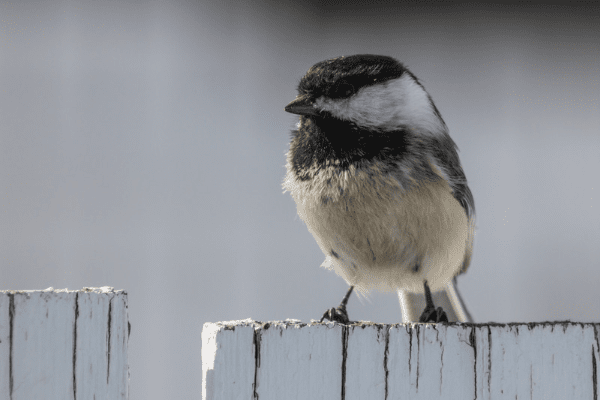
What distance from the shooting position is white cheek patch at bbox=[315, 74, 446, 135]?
1.96 metres

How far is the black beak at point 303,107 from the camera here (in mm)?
1929

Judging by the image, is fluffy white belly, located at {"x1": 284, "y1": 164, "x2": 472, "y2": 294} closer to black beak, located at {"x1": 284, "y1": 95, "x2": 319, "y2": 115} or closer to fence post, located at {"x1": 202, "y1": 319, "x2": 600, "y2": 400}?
black beak, located at {"x1": 284, "y1": 95, "x2": 319, "y2": 115}

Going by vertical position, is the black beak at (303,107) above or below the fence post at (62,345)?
above

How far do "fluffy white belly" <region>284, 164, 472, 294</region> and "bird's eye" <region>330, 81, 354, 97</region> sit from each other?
29cm

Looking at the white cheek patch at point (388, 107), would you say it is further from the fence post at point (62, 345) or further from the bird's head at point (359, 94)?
the fence post at point (62, 345)

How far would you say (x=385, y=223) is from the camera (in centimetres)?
194

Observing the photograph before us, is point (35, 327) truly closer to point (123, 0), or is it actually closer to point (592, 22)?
point (123, 0)

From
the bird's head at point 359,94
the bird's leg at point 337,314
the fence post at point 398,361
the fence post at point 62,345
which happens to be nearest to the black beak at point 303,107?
the bird's head at point 359,94

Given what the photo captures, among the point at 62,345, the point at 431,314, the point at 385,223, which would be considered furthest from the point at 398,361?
the point at 431,314

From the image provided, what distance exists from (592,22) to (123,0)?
9.81ft

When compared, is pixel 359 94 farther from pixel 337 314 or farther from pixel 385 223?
pixel 337 314

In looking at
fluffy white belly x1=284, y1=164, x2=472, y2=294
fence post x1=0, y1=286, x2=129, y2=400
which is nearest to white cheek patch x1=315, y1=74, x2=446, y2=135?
fluffy white belly x1=284, y1=164, x2=472, y2=294

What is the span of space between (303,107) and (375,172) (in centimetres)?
35

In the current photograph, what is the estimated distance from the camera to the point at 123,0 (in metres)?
3.39
